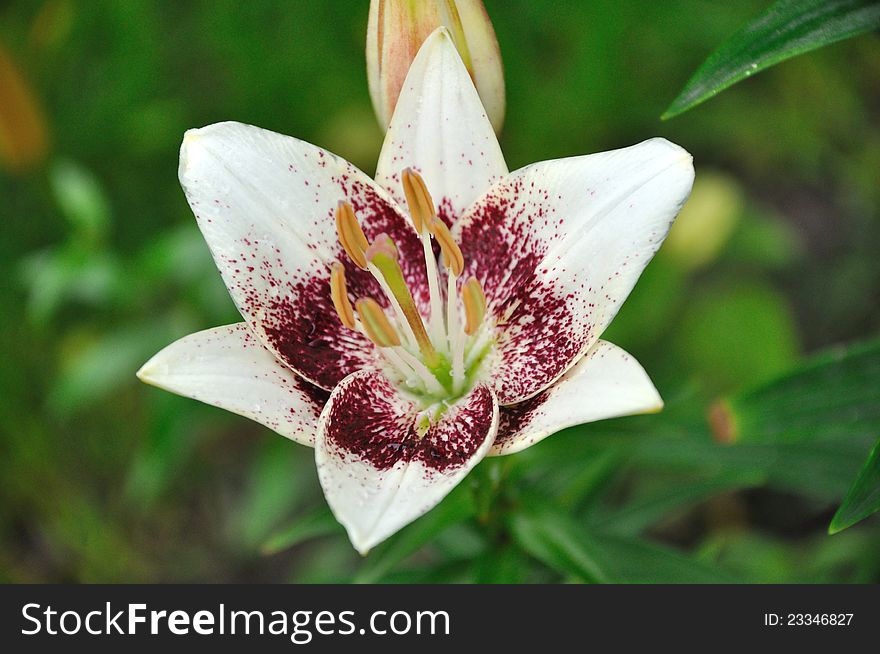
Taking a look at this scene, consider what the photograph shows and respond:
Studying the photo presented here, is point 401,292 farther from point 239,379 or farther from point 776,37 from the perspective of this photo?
point 776,37

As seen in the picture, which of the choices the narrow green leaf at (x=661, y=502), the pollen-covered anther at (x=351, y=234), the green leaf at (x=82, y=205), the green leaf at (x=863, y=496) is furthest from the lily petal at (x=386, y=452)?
the green leaf at (x=82, y=205)

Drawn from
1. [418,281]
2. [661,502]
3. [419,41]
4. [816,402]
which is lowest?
[661,502]

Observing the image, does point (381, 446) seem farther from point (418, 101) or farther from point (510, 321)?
point (418, 101)

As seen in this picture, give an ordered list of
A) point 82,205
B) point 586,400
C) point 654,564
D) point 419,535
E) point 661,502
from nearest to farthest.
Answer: point 586,400 < point 419,535 < point 654,564 < point 661,502 < point 82,205

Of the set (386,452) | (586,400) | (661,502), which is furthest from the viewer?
(661,502)

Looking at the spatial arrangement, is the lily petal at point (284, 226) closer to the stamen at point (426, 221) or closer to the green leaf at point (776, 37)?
the stamen at point (426, 221)

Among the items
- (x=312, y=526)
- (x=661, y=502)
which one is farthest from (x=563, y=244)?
(x=661, y=502)

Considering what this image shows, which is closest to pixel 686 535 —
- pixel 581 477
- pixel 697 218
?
pixel 697 218
